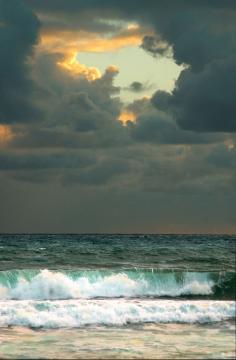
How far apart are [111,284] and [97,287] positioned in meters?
0.73

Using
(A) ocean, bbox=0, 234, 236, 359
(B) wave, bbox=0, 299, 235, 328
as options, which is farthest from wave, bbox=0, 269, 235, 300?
(B) wave, bbox=0, 299, 235, 328

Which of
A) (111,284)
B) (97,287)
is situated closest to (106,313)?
(97,287)

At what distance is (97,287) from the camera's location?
30.8m

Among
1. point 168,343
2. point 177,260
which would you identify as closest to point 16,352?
point 168,343

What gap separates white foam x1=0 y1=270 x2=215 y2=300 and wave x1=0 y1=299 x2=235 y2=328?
5814 mm

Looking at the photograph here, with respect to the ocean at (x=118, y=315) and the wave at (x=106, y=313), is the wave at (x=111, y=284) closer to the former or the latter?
the ocean at (x=118, y=315)

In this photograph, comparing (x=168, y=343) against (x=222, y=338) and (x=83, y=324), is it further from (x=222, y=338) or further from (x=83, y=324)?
(x=83, y=324)

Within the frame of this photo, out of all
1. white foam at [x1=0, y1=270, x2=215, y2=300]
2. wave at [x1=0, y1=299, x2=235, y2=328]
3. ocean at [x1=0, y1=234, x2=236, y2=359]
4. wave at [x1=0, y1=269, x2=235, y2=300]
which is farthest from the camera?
wave at [x1=0, y1=269, x2=235, y2=300]

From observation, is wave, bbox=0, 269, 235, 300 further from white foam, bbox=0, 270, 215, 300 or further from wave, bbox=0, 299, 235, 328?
wave, bbox=0, 299, 235, 328

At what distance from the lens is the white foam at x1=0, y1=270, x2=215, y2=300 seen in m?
29.7

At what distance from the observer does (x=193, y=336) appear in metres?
19.0

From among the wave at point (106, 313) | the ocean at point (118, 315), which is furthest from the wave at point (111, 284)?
the wave at point (106, 313)

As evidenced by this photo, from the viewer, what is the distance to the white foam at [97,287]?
97.3ft

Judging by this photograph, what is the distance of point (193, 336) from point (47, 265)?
22.3 metres
